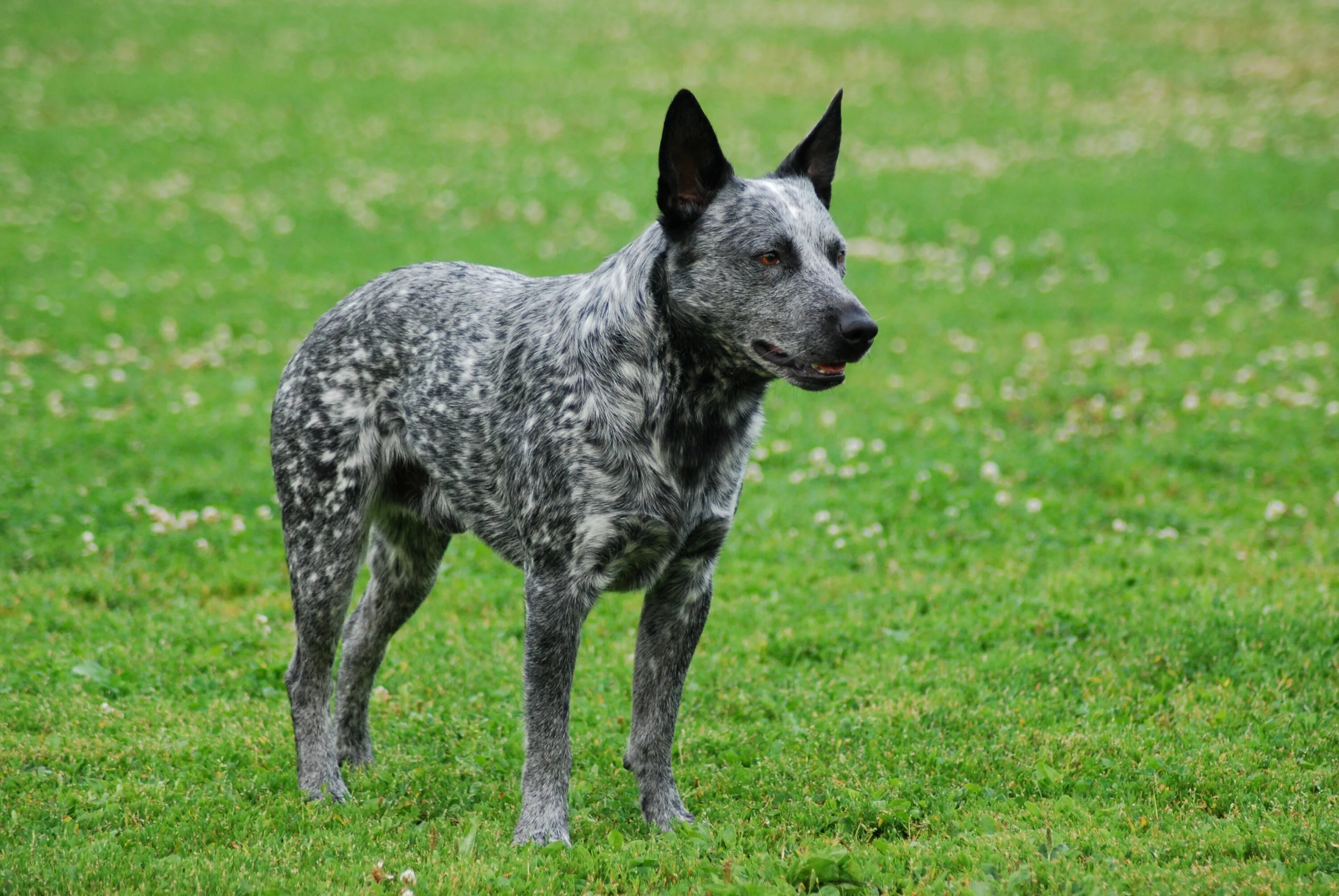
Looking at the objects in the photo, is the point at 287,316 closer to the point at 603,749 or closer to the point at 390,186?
the point at 390,186

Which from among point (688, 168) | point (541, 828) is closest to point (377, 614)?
point (541, 828)

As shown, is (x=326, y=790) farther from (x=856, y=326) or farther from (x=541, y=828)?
(x=856, y=326)

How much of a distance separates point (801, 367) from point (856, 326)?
29 centimetres

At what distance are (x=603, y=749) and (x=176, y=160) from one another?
19.7 m

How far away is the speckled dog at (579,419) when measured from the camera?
5180mm

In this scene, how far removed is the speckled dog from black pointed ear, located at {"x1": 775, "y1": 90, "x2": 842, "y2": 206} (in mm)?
12

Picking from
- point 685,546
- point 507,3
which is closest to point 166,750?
point 685,546

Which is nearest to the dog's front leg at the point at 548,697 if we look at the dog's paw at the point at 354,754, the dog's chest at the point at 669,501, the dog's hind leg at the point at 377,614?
→ the dog's chest at the point at 669,501

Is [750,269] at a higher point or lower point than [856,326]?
higher

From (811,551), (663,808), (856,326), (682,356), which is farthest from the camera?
(811,551)

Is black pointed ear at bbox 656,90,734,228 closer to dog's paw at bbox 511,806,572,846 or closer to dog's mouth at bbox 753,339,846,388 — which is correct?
dog's mouth at bbox 753,339,846,388

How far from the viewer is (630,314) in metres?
5.32

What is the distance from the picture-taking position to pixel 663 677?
578cm

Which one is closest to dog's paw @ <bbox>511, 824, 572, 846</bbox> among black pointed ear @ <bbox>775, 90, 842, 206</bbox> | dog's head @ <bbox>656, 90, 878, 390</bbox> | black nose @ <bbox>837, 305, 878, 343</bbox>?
dog's head @ <bbox>656, 90, 878, 390</bbox>
